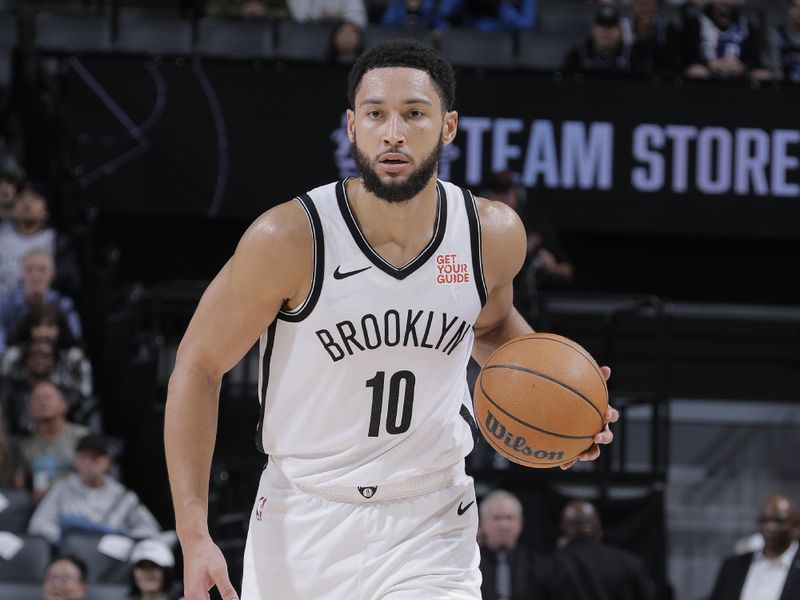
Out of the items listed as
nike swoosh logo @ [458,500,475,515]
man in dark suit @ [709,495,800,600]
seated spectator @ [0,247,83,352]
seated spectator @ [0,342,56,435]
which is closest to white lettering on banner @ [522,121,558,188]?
man in dark suit @ [709,495,800,600]

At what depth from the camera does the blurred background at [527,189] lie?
32.9 feet

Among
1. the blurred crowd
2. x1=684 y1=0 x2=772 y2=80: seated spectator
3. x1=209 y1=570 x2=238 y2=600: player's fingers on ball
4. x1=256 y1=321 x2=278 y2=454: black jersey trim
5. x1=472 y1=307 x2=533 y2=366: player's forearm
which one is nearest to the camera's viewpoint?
x1=209 y1=570 x2=238 y2=600: player's fingers on ball

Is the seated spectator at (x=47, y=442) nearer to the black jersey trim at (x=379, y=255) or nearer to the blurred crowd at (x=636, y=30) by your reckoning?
the blurred crowd at (x=636, y=30)

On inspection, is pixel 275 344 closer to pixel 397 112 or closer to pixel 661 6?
pixel 397 112

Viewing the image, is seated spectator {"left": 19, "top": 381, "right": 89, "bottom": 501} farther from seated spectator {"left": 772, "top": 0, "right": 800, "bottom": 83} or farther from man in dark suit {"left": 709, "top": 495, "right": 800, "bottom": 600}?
seated spectator {"left": 772, "top": 0, "right": 800, "bottom": 83}

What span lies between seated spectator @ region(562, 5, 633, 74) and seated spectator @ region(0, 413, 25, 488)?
4790mm

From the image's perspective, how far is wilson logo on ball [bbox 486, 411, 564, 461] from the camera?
402 centimetres

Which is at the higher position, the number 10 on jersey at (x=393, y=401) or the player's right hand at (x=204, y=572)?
the number 10 on jersey at (x=393, y=401)

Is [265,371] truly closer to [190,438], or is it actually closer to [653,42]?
[190,438]

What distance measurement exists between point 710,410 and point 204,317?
26.2 feet

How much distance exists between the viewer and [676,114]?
10.9 metres

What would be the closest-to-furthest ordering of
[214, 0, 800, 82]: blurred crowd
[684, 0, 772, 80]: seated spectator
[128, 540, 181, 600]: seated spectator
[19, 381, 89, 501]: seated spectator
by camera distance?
[128, 540, 181, 600]: seated spectator, [19, 381, 89, 501]: seated spectator, [214, 0, 800, 82]: blurred crowd, [684, 0, 772, 80]: seated spectator

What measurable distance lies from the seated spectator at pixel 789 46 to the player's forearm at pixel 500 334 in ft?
25.2

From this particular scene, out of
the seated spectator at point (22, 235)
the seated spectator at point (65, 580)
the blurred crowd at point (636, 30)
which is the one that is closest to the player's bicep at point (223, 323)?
the seated spectator at point (65, 580)
